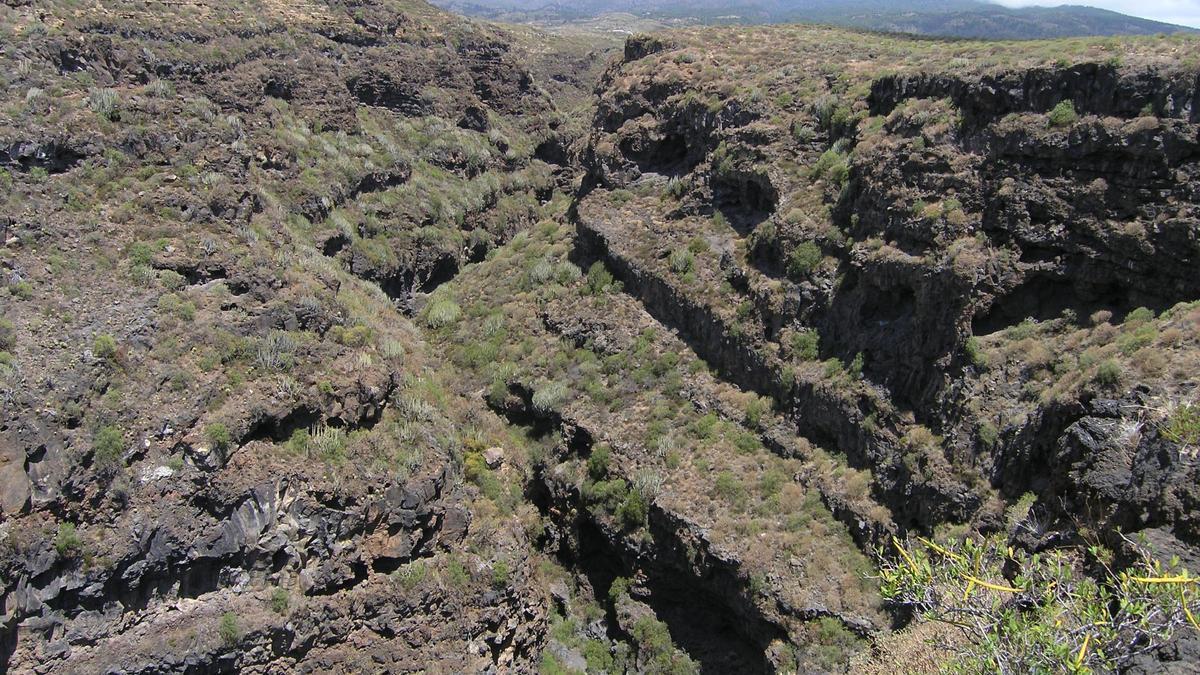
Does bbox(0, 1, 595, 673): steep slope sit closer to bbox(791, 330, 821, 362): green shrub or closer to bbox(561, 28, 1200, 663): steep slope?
bbox(561, 28, 1200, 663): steep slope

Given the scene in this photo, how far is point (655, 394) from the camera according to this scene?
22.6 metres

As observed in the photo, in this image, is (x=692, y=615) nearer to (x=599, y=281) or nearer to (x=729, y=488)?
(x=729, y=488)

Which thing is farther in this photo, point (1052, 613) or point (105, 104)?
point (105, 104)

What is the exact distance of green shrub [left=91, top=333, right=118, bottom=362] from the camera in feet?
53.9

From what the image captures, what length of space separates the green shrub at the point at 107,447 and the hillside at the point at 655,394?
59 millimetres

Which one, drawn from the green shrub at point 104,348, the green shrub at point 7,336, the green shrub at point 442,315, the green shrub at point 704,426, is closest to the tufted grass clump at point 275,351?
the green shrub at point 104,348

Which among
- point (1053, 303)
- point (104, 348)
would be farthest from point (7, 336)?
point (1053, 303)

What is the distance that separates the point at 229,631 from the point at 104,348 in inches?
268

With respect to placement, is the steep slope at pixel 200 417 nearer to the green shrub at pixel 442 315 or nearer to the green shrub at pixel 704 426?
the green shrub at pixel 442 315

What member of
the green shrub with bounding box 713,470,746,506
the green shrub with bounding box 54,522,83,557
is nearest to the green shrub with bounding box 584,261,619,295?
the green shrub with bounding box 713,470,746,506

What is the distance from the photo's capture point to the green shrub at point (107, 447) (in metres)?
15.0

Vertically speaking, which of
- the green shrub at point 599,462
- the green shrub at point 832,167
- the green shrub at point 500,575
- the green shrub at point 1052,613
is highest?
the green shrub at point 832,167

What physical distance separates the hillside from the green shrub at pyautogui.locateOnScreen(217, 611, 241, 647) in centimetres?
18

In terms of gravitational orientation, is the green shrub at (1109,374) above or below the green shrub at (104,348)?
above
